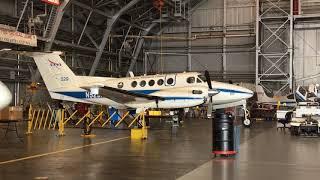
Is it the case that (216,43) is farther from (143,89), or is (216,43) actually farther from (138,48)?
(143,89)

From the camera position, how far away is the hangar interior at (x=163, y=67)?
10.7 m

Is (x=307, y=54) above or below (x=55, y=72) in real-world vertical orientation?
above

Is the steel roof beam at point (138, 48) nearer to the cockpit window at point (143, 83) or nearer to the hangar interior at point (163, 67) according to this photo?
the hangar interior at point (163, 67)

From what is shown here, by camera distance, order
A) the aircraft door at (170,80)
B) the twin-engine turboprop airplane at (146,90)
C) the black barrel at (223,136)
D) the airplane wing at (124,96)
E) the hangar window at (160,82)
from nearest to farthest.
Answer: the black barrel at (223,136), the airplane wing at (124,96), the twin-engine turboprop airplane at (146,90), the aircraft door at (170,80), the hangar window at (160,82)

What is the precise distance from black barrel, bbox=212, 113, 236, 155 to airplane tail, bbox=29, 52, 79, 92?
13103mm

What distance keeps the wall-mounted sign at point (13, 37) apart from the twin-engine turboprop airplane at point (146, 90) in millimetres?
1689

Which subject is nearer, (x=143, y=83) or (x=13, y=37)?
(x=13, y=37)

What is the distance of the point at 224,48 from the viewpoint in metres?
42.1

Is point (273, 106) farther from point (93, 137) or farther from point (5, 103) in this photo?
point (5, 103)

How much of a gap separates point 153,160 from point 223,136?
2.08 meters

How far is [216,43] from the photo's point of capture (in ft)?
140

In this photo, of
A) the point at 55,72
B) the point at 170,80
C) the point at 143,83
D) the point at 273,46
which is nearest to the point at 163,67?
the point at 273,46

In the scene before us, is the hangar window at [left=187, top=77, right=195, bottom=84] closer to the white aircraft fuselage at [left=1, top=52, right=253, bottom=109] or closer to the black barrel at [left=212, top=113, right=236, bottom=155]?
the white aircraft fuselage at [left=1, top=52, right=253, bottom=109]

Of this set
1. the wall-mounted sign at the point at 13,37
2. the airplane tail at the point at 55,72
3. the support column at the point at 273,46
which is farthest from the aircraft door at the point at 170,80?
the support column at the point at 273,46
